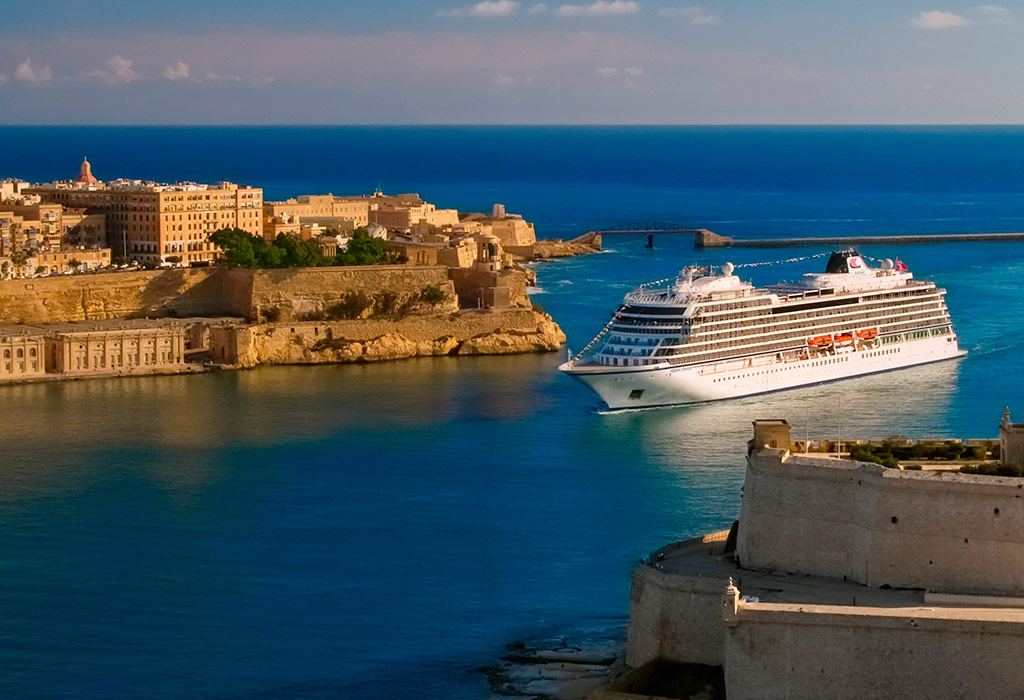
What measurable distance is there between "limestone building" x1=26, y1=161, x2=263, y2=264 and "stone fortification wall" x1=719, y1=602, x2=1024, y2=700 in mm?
37814

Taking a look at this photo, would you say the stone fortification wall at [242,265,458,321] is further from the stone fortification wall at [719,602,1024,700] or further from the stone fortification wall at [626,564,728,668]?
the stone fortification wall at [719,602,1024,700]

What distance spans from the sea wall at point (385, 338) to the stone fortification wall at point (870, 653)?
28574 mm

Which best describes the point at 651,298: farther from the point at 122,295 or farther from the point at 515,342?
the point at 122,295

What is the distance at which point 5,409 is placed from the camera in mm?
40031

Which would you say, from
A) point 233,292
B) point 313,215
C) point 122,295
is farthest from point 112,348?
point 313,215

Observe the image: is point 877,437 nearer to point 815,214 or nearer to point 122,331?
point 122,331

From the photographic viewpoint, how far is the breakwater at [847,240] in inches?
3169

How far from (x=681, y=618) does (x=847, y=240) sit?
198 feet

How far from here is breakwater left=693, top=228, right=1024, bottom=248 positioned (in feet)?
264

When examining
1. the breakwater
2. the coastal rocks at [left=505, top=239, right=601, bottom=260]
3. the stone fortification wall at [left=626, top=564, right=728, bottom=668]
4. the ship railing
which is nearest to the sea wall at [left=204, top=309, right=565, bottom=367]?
the ship railing

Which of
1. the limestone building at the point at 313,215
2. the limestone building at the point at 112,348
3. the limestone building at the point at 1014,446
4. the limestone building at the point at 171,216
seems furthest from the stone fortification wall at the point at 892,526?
the limestone building at the point at 313,215

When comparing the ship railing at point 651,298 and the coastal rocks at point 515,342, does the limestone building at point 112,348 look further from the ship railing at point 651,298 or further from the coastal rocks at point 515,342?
the ship railing at point 651,298

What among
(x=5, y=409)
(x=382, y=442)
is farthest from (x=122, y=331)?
(x=382, y=442)

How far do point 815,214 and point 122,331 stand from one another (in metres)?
60.7
